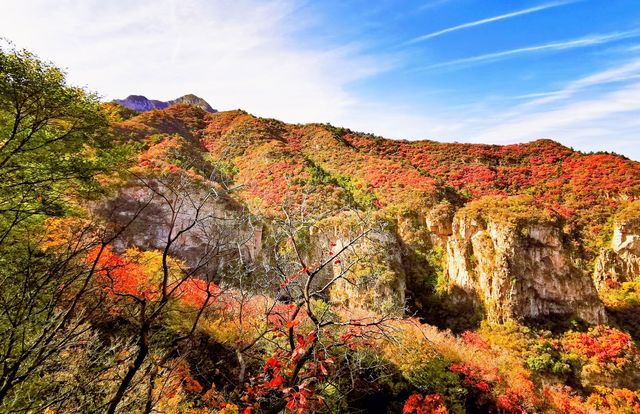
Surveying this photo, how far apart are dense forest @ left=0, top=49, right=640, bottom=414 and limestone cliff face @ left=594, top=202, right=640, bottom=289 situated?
91 mm

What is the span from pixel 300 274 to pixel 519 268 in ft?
54.5

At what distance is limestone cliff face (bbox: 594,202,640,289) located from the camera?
2214cm

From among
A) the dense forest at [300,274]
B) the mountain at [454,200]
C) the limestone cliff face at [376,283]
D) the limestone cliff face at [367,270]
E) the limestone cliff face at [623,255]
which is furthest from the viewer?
the limestone cliff face at [623,255]

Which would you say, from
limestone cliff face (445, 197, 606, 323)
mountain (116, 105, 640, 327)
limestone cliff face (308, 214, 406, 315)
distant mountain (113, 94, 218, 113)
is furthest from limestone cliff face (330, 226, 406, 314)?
distant mountain (113, 94, 218, 113)

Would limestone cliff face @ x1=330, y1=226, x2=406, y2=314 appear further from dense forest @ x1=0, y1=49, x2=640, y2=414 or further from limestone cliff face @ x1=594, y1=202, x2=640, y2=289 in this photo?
limestone cliff face @ x1=594, y1=202, x2=640, y2=289

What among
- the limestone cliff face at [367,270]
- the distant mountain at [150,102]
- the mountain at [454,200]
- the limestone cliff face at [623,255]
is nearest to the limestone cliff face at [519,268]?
the mountain at [454,200]

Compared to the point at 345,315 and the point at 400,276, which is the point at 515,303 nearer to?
the point at 400,276

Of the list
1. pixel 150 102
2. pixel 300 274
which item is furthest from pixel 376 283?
pixel 150 102

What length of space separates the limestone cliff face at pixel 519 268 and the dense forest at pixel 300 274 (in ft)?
0.35

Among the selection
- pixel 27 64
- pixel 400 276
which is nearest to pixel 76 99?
pixel 27 64

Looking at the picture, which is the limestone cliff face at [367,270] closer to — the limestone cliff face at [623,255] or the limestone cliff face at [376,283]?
the limestone cliff face at [376,283]

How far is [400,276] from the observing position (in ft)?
71.6

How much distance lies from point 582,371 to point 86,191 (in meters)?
23.9

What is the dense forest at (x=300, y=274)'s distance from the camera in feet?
18.2
